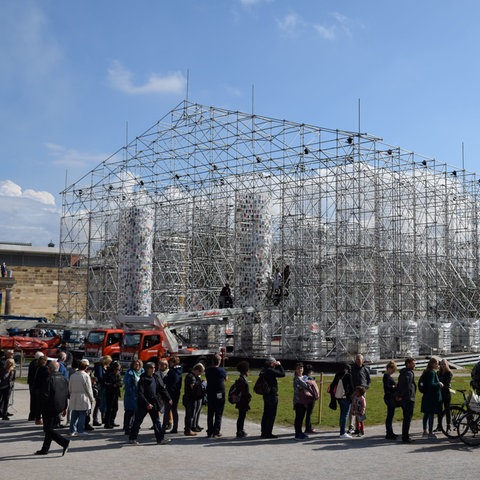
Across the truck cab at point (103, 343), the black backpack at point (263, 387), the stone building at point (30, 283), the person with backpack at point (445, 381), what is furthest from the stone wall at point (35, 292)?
the person with backpack at point (445, 381)

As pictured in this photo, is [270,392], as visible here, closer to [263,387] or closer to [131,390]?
[263,387]

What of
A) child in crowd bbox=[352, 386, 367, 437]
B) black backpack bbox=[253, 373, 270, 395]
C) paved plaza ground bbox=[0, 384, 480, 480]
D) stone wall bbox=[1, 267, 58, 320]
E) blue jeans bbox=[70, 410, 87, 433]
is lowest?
paved plaza ground bbox=[0, 384, 480, 480]

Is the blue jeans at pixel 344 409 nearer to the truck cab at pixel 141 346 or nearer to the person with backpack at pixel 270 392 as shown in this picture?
the person with backpack at pixel 270 392

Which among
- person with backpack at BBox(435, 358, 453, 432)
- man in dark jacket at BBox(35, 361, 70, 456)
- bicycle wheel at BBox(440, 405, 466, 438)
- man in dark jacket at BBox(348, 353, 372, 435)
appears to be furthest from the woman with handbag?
man in dark jacket at BBox(35, 361, 70, 456)

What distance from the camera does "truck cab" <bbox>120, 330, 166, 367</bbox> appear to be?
85.7 feet

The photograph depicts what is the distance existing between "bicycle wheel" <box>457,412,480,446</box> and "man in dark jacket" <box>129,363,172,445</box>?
4853 millimetres

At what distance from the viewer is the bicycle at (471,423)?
1169 cm

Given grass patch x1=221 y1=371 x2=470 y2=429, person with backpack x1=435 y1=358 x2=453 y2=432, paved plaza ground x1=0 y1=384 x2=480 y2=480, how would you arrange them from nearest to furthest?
paved plaza ground x1=0 y1=384 x2=480 y2=480, person with backpack x1=435 y1=358 x2=453 y2=432, grass patch x1=221 y1=371 x2=470 y2=429

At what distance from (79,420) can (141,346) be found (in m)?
13.6

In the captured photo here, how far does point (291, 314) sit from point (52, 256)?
1434 inches

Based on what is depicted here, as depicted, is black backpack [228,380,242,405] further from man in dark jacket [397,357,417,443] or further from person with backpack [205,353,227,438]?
man in dark jacket [397,357,417,443]

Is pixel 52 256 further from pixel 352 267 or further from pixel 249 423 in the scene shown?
pixel 249 423

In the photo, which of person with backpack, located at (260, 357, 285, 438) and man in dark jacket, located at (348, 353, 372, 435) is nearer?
person with backpack, located at (260, 357, 285, 438)

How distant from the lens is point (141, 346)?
86.0ft
